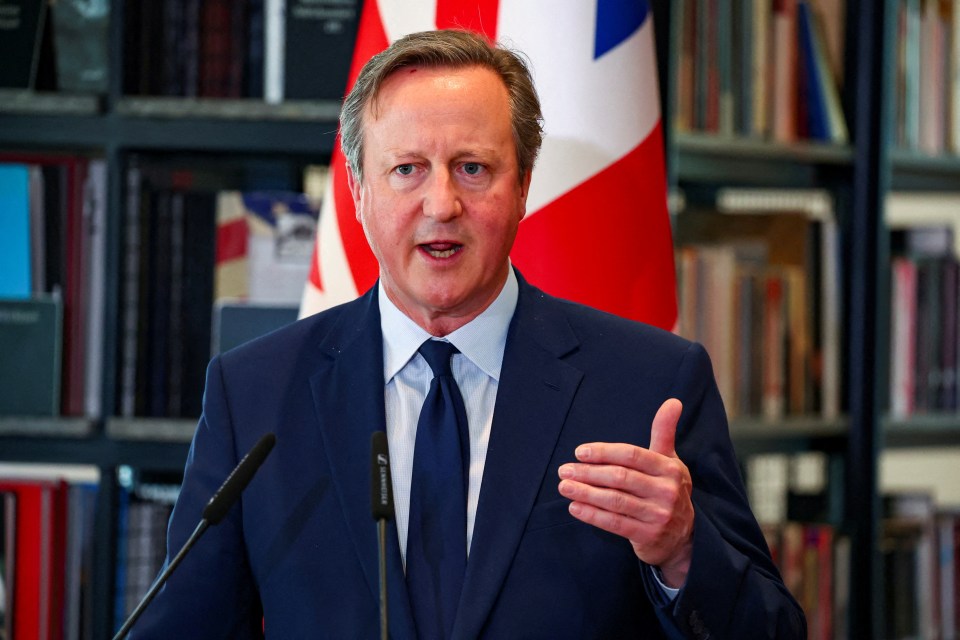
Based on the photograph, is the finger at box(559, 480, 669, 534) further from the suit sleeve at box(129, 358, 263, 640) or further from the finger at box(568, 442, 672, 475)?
the suit sleeve at box(129, 358, 263, 640)

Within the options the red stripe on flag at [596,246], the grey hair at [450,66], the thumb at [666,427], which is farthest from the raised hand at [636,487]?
the red stripe on flag at [596,246]

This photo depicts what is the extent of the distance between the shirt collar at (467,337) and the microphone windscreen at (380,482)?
0.84 ft

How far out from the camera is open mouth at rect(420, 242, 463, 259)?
122 centimetres

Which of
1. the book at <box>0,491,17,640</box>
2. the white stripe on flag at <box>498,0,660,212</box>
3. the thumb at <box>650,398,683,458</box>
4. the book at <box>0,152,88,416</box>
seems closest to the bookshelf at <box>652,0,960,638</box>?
the white stripe on flag at <box>498,0,660,212</box>

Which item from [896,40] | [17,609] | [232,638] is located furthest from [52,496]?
[896,40]

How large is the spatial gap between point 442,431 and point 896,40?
1810 millimetres

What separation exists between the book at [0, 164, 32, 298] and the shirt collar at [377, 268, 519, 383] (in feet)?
3.43

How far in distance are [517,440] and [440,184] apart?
0.30m

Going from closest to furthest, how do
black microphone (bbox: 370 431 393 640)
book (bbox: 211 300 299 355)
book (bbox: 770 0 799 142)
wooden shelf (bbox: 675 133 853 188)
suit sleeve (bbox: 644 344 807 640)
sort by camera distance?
1. black microphone (bbox: 370 431 393 640)
2. suit sleeve (bbox: 644 344 807 640)
3. book (bbox: 211 300 299 355)
4. wooden shelf (bbox: 675 133 853 188)
5. book (bbox: 770 0 799 142)

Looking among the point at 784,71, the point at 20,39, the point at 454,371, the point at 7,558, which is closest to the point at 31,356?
the point at 7,558

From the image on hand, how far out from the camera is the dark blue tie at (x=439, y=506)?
1.13 m

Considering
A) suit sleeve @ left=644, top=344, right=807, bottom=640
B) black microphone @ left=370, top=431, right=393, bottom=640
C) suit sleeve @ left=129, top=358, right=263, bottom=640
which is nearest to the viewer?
black microphone @ left=370, top=431, right=393, bottom=640

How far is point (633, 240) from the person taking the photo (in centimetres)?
168

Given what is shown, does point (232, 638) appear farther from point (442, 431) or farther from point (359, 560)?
point (442, 431)
